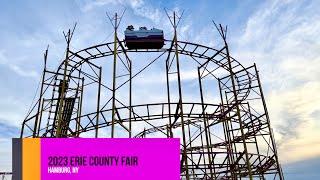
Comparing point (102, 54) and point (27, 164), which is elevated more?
point (102, 54)

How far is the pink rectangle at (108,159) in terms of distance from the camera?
13.2 metres

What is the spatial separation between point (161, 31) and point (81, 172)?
47.5ft

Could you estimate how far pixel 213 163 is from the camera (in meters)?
26.3

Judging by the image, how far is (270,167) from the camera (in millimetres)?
27531

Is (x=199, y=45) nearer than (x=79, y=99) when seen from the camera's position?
Yes

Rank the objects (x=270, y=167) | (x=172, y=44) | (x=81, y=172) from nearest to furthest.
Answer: (x=81, y=172) < (x=172, y=44) < (x=270, y=167)

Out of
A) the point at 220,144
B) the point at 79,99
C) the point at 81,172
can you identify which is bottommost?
the point at 81,172

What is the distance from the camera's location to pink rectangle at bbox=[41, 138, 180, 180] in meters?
13.2

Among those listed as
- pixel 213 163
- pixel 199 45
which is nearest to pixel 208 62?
pixel 199 45

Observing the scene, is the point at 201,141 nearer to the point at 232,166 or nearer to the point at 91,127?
the point at 232,166

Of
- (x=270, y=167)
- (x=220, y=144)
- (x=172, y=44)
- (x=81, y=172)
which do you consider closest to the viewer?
(x=81, y=172)

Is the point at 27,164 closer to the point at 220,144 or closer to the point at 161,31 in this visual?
the point at 161,31

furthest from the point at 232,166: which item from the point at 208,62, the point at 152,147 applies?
the point at 152,147

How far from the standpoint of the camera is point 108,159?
43.7 feet
